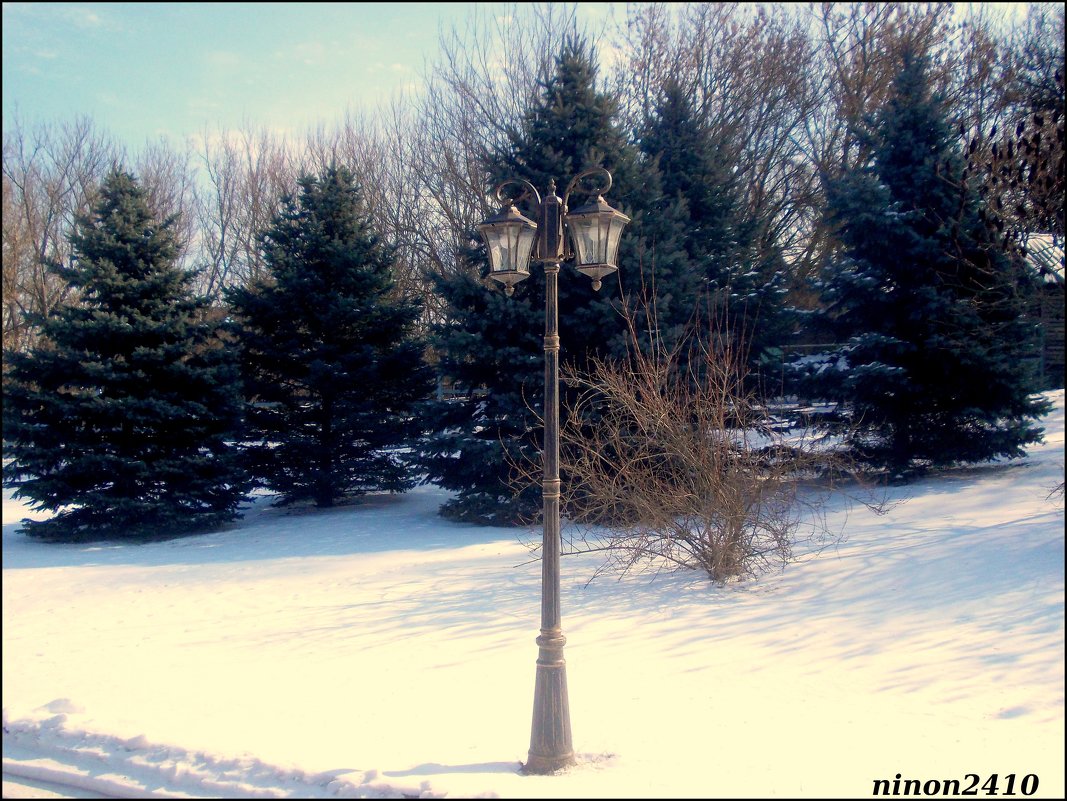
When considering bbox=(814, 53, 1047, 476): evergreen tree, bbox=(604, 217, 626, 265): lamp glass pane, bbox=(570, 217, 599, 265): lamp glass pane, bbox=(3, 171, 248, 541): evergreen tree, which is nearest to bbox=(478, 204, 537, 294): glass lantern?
bbox=(570, 217, 599, 265): lamp glass pane

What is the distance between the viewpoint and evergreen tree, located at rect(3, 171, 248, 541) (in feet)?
42.5

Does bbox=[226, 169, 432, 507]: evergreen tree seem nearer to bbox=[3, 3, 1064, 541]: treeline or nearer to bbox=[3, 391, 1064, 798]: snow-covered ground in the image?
bbox=[3, 3, 1064, 541]: treeline

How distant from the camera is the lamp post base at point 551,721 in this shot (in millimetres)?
5043

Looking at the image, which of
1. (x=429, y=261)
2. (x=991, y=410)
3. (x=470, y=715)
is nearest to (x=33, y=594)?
(x=470, y=715)

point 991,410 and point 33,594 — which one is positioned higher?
point 991,410

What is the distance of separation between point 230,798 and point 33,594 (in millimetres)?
7062

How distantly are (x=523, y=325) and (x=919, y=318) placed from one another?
6422 millimetres

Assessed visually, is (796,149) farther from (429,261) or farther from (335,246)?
(335,246)

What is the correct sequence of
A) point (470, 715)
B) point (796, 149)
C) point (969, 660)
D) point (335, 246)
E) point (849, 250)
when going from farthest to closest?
point (796, 149), point (335, 246), point (849, 250), point (969, 660), point (470, 715)

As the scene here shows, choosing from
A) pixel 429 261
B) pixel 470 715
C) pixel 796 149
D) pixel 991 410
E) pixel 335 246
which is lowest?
pixel 470 715

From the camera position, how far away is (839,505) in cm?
1255

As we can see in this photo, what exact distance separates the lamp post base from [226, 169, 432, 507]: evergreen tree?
32.9ft

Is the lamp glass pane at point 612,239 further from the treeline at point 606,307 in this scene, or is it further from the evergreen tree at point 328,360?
the evergreen tree at point 328,360

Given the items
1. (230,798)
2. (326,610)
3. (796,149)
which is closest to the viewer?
(230,798)
